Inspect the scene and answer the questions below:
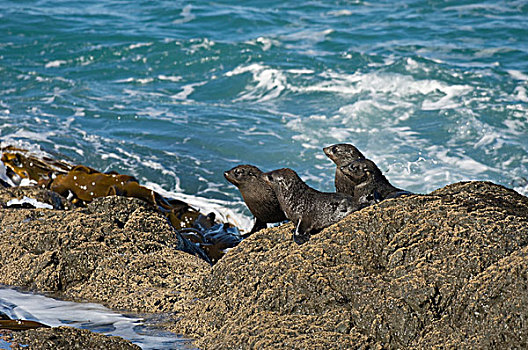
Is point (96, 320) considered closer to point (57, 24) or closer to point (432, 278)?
point (432, 278)

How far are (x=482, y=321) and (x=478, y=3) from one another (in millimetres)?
18802

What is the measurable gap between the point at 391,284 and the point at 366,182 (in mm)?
1346

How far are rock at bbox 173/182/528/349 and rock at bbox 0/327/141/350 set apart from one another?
412 millimetres

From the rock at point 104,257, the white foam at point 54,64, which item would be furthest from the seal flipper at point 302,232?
the white foam at point 54,64

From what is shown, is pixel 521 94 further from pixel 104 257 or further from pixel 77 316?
pixel 77 316

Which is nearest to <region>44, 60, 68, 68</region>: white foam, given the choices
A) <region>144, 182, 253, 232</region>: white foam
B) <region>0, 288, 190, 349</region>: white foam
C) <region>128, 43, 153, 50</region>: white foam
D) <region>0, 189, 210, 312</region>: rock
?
<region>128, 43, 153, 50</region>: white foam

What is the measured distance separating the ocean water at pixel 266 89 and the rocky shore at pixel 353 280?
3572 millimetres

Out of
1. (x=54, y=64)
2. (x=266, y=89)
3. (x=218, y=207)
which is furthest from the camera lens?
(x=54, y=64)

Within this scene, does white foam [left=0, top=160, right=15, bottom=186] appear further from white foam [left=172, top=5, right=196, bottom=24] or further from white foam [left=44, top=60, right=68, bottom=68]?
white foam [left=172, top=5, right=196, bottom=24]

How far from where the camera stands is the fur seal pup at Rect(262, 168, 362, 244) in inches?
A: 149

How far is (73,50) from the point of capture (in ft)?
52.9

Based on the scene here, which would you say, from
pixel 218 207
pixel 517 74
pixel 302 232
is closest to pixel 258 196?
pixel 302 232

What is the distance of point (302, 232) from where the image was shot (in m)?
3.68

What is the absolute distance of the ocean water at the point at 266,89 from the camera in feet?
31.9
